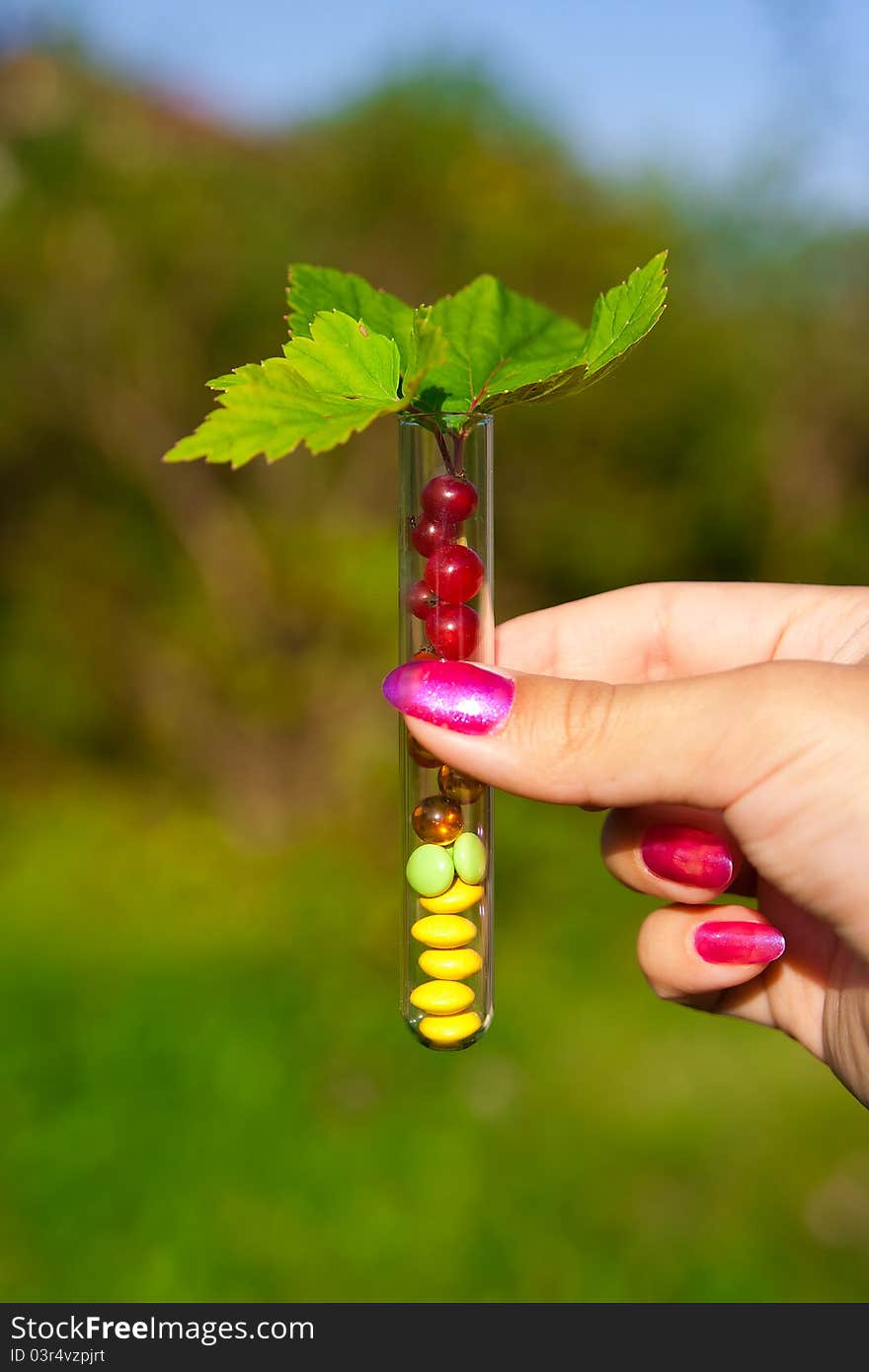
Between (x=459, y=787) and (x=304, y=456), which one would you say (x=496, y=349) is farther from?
(x=304, y=456)

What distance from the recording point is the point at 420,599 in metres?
1.32

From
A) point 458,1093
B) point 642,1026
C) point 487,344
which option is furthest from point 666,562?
point 487,344

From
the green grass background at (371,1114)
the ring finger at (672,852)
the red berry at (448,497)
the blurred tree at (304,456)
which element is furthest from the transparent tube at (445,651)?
the blurred tree at (304,456)

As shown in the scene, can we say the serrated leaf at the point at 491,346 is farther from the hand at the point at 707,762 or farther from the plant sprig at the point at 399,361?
the hand at the point at 707,762

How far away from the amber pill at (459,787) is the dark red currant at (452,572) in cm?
20

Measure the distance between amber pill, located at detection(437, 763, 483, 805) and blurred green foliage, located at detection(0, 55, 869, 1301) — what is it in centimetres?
205

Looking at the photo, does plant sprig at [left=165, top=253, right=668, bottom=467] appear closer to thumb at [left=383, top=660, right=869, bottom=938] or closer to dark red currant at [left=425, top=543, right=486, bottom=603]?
dark red currant at [left=425, top=543, right=486, bottom=603]

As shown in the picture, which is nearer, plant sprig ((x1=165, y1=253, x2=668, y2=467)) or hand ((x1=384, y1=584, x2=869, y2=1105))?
plant sprig ((x1=165, y1=253, x2=668, y2=467))

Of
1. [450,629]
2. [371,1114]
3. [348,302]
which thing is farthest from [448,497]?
[371,1114]

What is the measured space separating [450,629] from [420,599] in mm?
47

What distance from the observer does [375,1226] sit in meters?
2.91

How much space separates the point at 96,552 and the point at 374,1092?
2831 mm

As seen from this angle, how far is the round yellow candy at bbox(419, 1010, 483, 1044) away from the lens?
1351 mm

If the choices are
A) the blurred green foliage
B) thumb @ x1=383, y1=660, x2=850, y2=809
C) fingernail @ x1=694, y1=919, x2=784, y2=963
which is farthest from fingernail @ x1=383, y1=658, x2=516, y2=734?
the blurred green foliage
